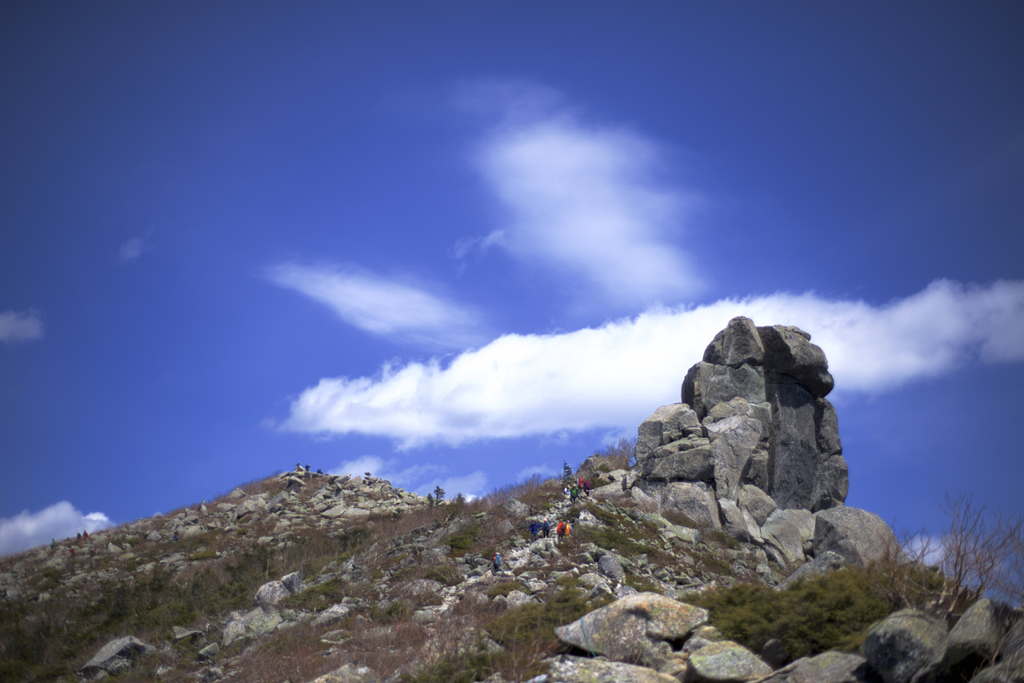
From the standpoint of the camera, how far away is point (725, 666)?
35.3ft

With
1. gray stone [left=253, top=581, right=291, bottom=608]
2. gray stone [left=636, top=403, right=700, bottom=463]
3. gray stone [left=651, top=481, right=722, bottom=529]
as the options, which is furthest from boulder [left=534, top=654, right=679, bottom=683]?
gray stone [left=636, top=403, right=700, bottom=463]

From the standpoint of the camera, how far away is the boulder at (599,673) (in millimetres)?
10927


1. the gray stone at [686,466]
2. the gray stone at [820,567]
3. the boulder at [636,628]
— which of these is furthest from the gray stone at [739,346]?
the boulder at [636,628]

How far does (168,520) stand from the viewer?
4444 cm

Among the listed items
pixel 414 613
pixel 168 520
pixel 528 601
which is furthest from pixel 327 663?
pixel 168 520

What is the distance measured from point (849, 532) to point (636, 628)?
17086 millimetres

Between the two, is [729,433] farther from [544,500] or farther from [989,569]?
[989,569]

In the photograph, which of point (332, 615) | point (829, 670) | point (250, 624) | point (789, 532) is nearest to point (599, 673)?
point (829, 670)

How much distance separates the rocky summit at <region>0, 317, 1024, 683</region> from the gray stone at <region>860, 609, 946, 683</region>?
3 centimetres

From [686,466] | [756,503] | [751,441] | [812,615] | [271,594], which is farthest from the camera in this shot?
[751,441]

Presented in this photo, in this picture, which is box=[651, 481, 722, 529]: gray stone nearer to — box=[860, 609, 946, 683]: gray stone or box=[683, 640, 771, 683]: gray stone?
box=[683, 640, 771, 683]: gray stone

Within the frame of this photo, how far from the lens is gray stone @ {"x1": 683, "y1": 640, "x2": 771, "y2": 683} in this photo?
1059cm

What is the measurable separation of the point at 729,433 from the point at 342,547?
21.8 metres

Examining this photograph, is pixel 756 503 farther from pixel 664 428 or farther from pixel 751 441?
pixel 664 428
